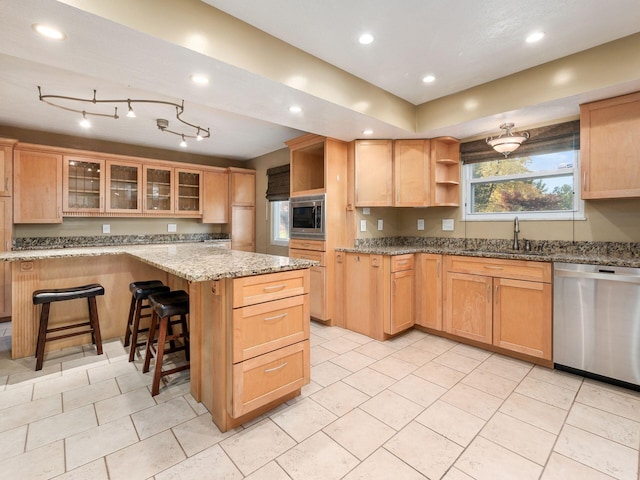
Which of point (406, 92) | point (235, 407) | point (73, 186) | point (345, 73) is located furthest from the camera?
point (73, 186)

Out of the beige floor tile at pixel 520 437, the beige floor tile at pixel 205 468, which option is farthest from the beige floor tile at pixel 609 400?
the beige floor tile at pixel 205 468

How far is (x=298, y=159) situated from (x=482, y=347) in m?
3.02

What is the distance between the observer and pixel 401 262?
323 centimetres

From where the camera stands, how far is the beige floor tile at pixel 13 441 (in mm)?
1594

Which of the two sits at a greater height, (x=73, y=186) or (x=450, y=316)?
(x=73, y=186)

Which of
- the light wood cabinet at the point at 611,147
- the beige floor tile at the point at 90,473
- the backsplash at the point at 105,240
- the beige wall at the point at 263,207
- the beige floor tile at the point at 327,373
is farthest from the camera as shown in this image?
the beige wall at the point at 263,207

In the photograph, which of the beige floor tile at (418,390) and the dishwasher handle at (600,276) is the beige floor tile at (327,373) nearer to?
the beige floor tile at (418,390)

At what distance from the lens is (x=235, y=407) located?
5.66ft

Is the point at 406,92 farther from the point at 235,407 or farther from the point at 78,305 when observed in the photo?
the point at 78,305

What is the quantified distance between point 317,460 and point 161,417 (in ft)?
3.39

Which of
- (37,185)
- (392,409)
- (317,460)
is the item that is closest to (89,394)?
(317,460)

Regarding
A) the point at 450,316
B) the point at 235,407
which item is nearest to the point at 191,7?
the point at 235,407

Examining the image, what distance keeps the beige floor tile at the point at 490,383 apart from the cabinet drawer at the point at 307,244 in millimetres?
1914

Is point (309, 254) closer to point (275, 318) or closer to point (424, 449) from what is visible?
point (275, 318)
